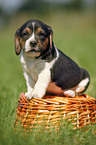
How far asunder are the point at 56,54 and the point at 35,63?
30 centimetres

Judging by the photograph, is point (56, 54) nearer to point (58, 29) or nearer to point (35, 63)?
point (35, 63)

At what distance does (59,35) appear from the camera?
59.0 feet

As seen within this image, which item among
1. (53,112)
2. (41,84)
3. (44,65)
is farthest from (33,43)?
(53,112)

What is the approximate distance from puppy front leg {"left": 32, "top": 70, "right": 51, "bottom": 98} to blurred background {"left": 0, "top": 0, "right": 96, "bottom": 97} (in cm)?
104

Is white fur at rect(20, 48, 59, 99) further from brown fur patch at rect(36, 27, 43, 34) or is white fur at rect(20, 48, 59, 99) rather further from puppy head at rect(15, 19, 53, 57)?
brown fur patch at rect(36, 27, 43, 34)

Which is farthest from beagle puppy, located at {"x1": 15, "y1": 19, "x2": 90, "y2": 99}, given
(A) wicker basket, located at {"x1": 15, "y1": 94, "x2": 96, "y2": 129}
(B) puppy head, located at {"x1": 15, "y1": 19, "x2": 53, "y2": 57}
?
(A) wicker basket, located at {"x1": 15, "y1": 94, "x2": 96, "y2": 129}

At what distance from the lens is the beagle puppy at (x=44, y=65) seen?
2551 millimetres

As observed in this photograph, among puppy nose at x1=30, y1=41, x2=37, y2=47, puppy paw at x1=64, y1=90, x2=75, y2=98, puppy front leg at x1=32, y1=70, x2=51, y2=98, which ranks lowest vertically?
puppy paw at x1=64, y1=90, x2=75, y2=98

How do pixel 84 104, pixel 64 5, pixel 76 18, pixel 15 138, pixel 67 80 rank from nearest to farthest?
pixel 15 138
pixel 84 104
pixel 67 80
pixel 76 18
pixel 64 5

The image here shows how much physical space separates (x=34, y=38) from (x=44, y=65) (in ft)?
1.21

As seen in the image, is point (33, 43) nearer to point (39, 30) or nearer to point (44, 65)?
point (39, 30)


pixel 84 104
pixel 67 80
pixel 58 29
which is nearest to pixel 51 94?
pixel 67 80

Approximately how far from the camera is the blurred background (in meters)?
5.95

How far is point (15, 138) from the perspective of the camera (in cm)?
223
